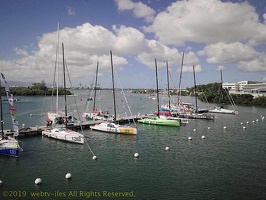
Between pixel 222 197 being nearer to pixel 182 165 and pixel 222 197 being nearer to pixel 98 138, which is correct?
pixel 182 165

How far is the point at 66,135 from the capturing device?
3722cm

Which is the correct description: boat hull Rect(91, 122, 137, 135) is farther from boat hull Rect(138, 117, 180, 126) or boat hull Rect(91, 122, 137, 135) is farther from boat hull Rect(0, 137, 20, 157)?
boat hull Rect(0, 137, 20, 157)

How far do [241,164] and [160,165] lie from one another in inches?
398

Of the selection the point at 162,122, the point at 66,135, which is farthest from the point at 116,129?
the point at 162,122

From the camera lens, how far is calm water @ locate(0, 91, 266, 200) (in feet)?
69.4

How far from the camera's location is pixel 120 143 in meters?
37.7

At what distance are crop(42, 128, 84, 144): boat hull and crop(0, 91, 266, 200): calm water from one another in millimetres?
1070

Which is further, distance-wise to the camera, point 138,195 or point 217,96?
point 217,96

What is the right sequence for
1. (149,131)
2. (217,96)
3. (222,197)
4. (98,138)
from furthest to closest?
(217,96) < (149,131) < (98,138) < (222,197)

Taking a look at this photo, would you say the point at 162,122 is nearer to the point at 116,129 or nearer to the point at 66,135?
the point at 116,129

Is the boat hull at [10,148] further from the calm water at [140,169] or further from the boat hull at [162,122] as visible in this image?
the boat hull at [162,122]

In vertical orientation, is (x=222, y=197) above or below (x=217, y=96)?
below

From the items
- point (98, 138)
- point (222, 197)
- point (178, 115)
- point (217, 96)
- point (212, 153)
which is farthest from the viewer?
point (217, 96)

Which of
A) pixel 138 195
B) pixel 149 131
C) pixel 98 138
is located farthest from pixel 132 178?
pixel 149 131
